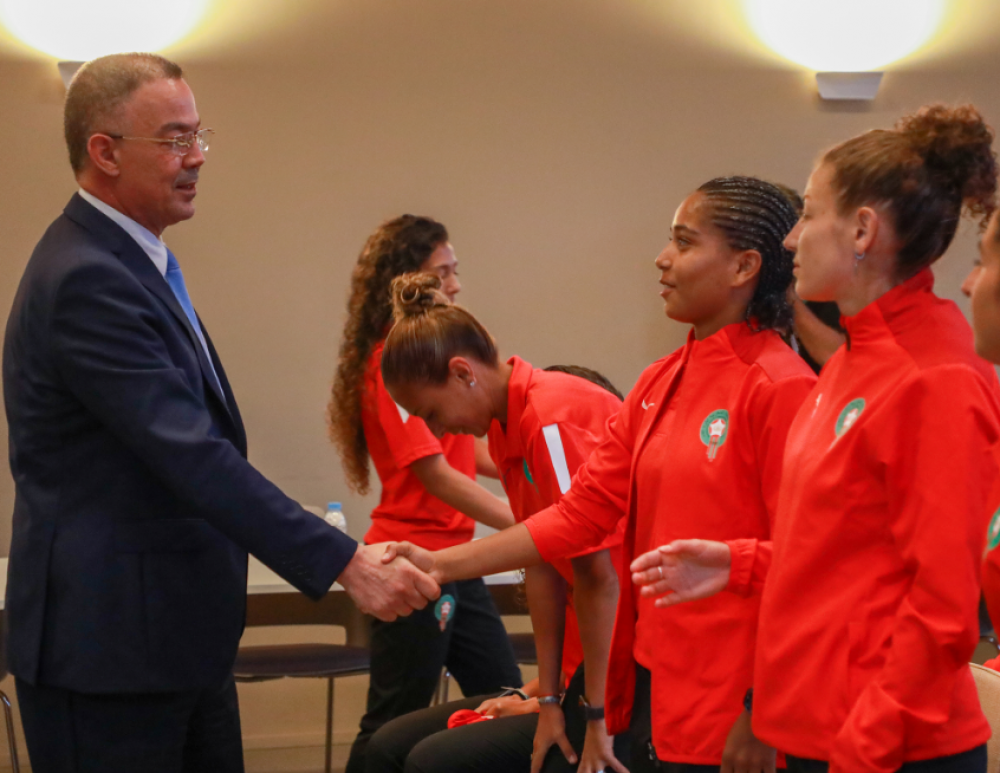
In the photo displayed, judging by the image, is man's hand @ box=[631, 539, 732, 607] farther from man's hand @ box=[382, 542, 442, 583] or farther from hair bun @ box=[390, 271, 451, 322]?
hair bun @ box=[390, 271, 451, 322]

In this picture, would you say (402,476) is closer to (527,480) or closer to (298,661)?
(527,480)

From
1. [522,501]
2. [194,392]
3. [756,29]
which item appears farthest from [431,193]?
[194,392]

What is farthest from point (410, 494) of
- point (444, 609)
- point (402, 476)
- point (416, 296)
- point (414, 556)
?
point (416, 296)

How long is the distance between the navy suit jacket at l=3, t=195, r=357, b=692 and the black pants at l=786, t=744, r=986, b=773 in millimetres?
934

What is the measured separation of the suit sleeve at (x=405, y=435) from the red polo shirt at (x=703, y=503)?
3.63ft

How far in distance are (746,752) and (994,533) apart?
476 millimetres

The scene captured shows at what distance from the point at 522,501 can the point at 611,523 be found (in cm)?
32

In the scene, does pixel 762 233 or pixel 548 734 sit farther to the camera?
Answer: pixel 548 734

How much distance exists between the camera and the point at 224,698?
1.78m

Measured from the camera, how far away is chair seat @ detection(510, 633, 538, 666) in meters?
3.39

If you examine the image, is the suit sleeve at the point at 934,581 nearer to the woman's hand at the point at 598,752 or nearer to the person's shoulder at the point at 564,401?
the woman's hand at the point at 598,752

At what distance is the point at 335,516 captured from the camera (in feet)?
12.4

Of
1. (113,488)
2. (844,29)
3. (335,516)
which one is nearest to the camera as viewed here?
(113,488)

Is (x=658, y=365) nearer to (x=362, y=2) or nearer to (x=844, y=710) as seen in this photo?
(x=844, y=710)
